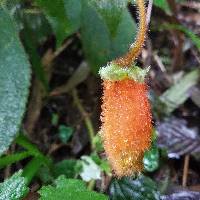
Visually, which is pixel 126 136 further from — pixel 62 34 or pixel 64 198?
pixel 62 34

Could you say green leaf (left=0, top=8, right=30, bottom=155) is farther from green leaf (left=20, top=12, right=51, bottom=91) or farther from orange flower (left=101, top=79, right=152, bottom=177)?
green leaf (left=20, top=12, right=51, bottom=91)

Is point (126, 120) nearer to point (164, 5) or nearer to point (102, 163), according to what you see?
point (102, 163)

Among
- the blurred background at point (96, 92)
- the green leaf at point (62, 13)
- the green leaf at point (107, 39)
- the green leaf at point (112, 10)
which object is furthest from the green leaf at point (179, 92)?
the green leaf at point (112, 10)

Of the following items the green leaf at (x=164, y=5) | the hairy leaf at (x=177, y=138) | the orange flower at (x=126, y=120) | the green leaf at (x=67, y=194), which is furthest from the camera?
the hairy leaf at (x=177, y=138)

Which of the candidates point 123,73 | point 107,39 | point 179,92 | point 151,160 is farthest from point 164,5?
point 123,73

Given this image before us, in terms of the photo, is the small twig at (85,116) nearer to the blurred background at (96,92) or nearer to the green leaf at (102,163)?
the blurred background at (96,92)

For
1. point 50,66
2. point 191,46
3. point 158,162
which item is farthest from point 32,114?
point 191,46
